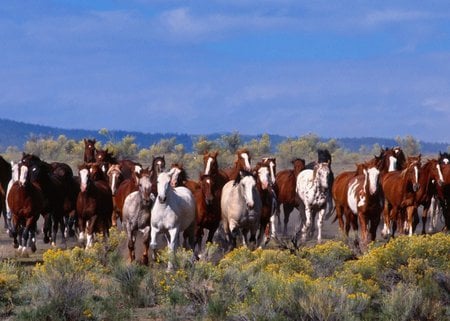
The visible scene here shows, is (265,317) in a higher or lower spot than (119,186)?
lower

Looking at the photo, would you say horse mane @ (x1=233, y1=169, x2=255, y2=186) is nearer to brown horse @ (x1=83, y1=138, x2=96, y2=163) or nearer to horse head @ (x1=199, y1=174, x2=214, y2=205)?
horse head @ (x1=199, y1=174, x2=214, y2=205)

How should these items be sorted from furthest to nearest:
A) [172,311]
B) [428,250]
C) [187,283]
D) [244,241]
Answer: [244,241] → [428,250] → [187,283] → [172,311]

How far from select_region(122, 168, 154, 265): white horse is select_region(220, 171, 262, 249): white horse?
6.66 feet

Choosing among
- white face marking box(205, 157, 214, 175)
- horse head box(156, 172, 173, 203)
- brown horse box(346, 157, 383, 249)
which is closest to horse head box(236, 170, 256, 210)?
white face marking box(205, 157, 214, 175)

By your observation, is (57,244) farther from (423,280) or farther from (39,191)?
(423,280)

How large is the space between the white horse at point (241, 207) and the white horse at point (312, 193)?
515cm

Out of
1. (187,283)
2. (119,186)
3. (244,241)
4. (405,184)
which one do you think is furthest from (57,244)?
(187,283)

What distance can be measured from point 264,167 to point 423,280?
807 cm

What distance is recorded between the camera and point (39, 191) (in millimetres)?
20547

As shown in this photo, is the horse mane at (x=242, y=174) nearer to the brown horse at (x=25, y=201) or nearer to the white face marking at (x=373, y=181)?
the white face marking at (x=373, y=181)

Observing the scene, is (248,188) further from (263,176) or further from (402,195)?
(402,195)

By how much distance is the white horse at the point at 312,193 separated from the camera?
25.1 m

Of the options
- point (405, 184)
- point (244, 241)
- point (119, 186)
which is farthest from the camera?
point (405, 184)

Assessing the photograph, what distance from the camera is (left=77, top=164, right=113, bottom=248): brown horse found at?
66.5ft
